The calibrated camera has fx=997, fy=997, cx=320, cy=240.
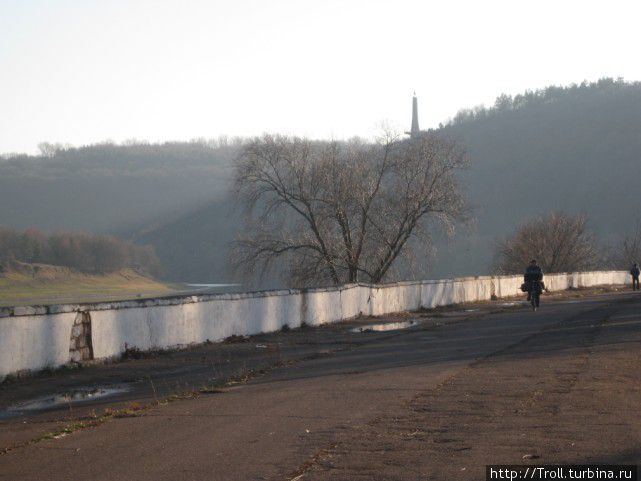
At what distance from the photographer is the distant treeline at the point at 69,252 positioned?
52.4 metres

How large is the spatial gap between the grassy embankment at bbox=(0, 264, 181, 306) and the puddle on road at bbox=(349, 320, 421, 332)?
14290 millimetres

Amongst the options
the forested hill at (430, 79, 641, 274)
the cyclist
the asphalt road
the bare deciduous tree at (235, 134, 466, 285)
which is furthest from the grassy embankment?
the forested hill at (430, 79, 641, 274)

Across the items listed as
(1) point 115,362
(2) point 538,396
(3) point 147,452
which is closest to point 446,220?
(1) point 115,362

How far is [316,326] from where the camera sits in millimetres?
26828

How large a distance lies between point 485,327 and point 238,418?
54.5 feet

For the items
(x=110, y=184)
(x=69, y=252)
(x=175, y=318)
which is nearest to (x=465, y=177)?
(x=110, y=184)

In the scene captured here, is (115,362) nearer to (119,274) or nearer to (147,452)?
(147,452)

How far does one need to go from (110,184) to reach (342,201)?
3991 inches

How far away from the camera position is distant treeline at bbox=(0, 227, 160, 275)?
5244 cm

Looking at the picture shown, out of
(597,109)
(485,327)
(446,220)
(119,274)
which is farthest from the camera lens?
(597,109)

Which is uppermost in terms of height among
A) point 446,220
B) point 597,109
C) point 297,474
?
point 597,109

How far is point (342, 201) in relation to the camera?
46.5m

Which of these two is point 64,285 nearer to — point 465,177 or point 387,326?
point 387,326

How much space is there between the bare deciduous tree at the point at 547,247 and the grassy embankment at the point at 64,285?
37.6m
